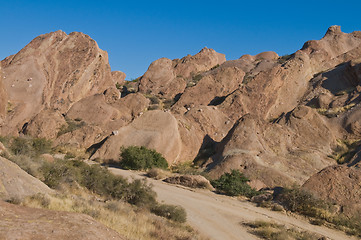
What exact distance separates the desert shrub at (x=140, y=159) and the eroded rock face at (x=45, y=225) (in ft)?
46.4

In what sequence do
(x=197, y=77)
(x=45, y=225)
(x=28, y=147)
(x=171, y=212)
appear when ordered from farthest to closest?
(x=197, y=77) → (x=28, y=147) → (x=171, y=212) → (x=45, y=225)

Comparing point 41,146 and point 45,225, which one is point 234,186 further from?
point 41,146

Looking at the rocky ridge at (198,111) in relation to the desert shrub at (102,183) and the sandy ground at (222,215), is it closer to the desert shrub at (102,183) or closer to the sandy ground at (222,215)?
the sandy ground at (222,215)

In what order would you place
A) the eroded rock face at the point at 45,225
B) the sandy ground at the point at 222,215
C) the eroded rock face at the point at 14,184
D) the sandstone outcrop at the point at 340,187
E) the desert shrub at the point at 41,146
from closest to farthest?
the eroded rock face at the point at 45,225, the eroded rock face at the point at 14,184, the sandy ground at the point at 222,215, the sandstone outcrop at the point at 340,187, the desert shrub at the point at 41,146

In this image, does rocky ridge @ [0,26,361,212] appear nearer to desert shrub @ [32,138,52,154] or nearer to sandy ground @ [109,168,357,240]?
desert shrub @ [32,138,52,154]

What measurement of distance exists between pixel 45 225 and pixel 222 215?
786 centimetres

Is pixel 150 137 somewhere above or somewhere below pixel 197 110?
below

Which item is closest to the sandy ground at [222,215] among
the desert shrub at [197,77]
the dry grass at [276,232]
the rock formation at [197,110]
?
the dry grass at [276,232]

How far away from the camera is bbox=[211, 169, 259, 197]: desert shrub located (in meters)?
15.8

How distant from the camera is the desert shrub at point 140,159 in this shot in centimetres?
2027

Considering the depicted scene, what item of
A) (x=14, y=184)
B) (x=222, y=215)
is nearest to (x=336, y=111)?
(x=222, y=215)

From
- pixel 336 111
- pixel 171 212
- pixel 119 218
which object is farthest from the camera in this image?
pixel 336 111

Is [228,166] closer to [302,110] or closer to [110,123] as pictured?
[302,110]

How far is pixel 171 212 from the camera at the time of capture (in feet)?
35.5
